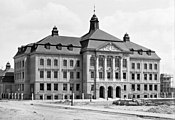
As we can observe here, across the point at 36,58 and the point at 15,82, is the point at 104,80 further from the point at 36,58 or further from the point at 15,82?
the point at 15,82

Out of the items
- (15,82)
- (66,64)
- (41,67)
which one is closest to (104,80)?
(66,64)

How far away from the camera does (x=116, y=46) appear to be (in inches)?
3147

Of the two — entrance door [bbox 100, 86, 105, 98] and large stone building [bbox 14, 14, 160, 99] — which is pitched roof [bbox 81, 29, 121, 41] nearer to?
large stone building [bbox 14, 14, 160, 99]

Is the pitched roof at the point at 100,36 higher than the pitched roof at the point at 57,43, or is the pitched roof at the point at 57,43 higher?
the pitched roof at the point at 100,36

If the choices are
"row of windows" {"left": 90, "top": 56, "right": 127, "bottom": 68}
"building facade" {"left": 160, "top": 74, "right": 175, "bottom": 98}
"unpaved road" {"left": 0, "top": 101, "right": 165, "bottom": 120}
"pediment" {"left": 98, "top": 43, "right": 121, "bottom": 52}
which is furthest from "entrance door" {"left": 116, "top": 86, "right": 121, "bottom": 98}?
"unpaved road" {"left": 0, "top": 101, "right": 165, "bottom": 120}

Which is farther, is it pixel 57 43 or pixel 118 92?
pixel 118 92

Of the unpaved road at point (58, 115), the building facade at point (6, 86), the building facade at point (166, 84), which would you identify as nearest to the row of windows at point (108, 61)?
the building facade at point (6, 86)

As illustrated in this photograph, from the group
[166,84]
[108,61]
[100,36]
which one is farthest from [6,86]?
[166,84]

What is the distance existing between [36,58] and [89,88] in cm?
1315

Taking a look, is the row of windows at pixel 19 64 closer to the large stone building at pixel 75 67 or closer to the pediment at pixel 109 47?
the large stone building at pixel 75 67

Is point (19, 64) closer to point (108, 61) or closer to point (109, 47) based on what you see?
point (108, 61)

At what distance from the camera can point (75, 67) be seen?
262 ft

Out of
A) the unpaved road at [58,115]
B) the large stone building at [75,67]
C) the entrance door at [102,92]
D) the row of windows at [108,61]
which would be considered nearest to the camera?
the unpaved road at [58,115]

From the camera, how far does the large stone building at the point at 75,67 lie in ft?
250
